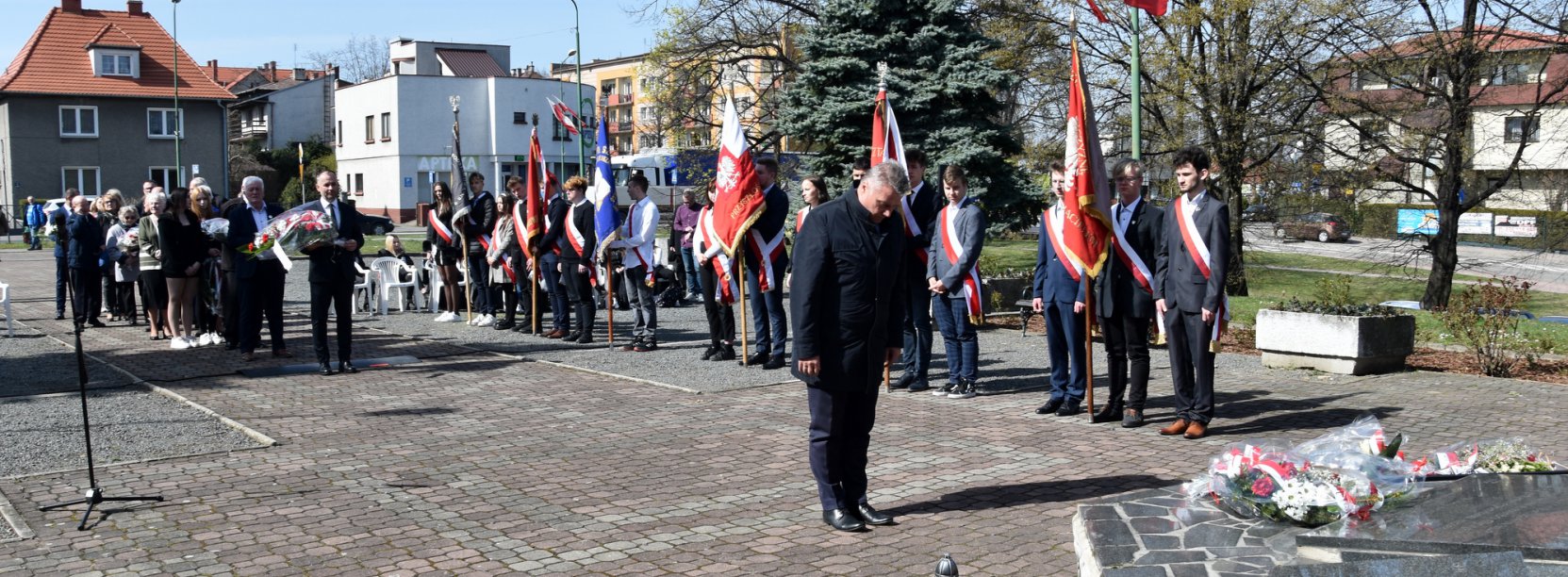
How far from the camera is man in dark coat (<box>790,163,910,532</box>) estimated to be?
6438 mm

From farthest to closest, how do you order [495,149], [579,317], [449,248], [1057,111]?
[495,149] < [1057,111] < [449,248] < [579,317]

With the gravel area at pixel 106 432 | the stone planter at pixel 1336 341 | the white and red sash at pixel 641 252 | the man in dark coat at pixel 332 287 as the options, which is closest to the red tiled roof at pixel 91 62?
the white and red sash at pixel 641 252

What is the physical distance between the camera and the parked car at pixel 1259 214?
27.1 metres

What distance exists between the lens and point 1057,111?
30359 millimetres

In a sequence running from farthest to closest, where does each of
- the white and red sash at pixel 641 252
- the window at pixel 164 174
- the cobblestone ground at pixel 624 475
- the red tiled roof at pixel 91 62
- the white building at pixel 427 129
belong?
the white building at pixel 427 129 → the window at pixel 164 174 → the red tiled roof at pixel 91 62 → the white and red sash at pixel 641 252 → the cobblestone ground at pixel 624 475

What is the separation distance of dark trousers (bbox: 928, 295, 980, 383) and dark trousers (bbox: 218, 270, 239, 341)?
27.1ft

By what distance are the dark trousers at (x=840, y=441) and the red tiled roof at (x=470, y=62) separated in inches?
2718

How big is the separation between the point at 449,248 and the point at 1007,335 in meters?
7.59

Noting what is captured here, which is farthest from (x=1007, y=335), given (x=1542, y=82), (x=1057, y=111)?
(x=1057, y=111)

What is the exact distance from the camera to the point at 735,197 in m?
12.5

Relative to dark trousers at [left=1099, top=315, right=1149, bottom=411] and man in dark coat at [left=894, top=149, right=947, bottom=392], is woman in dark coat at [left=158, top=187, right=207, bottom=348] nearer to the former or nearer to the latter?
man in dark coat at [left=894, top=149, right=947, bottom=392]

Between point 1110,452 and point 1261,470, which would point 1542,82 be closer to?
point 1110,452

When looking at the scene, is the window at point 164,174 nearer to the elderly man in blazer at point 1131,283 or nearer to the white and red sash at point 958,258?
the white and red sash at point 958,258

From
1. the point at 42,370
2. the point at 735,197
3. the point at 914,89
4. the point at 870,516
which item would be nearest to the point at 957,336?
the point at 735,197
